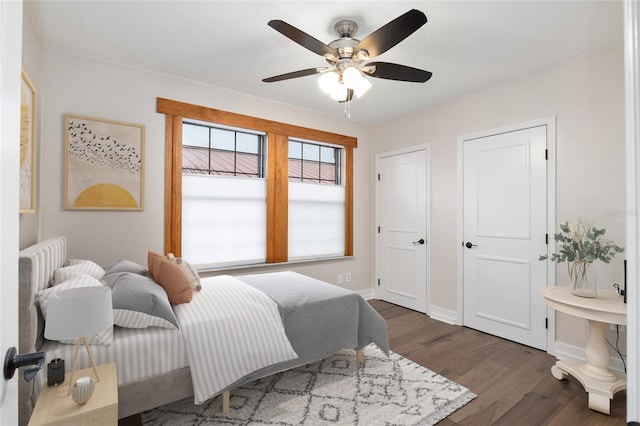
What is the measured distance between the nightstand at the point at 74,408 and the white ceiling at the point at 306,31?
2.28m

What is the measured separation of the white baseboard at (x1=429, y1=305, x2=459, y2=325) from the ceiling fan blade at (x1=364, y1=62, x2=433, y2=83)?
2.72 meters

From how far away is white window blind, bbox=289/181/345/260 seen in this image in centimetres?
414

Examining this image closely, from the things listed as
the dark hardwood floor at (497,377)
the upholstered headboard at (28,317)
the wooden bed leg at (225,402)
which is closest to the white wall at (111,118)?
the upholstered headboard at (28,317)

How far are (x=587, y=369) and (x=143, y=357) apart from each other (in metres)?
2.94

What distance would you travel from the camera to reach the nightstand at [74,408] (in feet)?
4.24

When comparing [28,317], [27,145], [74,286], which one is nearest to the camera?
[28,317]

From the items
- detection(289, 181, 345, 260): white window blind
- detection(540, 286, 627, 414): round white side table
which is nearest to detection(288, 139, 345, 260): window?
detection(289, 181, 345, 260): white window blind

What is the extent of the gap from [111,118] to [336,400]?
9.98ft

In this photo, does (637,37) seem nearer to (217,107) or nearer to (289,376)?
(289,376)

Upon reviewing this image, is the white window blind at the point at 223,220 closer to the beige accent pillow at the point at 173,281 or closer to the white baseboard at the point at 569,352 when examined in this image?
the beige accent pillow at the point at 173,281

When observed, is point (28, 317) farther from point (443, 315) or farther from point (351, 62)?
point (443, 315)

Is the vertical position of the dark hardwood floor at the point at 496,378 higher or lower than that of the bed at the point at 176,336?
lower

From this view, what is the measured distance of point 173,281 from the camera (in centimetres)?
221

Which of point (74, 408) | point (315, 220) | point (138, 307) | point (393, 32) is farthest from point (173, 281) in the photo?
point (315, 220)
